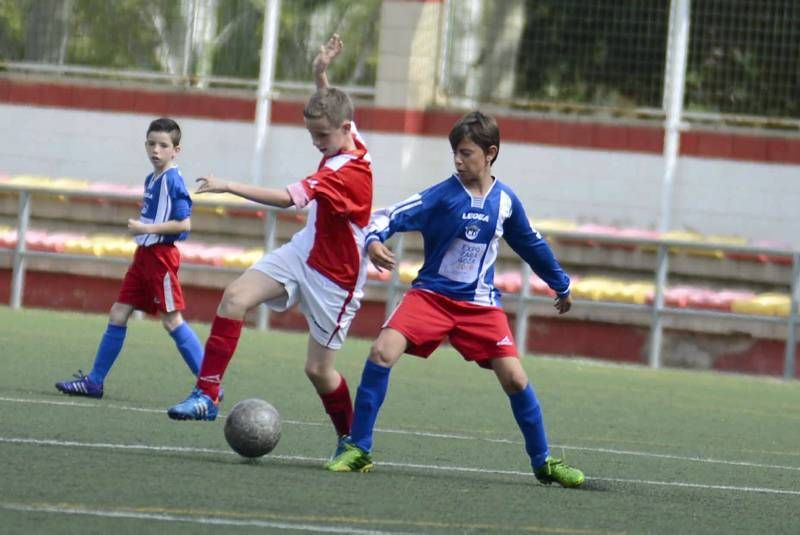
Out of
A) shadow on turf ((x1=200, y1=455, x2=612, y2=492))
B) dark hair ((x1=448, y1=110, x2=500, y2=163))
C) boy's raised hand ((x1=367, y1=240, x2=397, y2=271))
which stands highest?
dark hair ((x1=448, y1=110, x2=500, y2=163))

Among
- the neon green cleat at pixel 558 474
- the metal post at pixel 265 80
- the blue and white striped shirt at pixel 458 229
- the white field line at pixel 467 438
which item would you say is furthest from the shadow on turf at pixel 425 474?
the metal post at pixel 265 80

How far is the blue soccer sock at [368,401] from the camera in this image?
7676 mm

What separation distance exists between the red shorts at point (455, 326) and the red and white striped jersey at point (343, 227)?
1.50 ft

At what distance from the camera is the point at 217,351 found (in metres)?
8.24

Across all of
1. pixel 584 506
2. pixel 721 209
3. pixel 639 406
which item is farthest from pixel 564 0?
pixel 584 506

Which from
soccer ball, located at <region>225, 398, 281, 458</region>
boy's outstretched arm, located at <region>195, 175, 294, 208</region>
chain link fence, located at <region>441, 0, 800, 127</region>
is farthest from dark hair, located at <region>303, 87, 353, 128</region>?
chain link fence, located at <region>441, 0, 800, 127</region>

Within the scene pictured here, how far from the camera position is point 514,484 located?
7.74 metres

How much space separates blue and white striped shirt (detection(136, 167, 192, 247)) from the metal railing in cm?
700

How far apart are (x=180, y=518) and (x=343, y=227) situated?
2412 mm

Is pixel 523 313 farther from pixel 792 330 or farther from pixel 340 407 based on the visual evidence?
pixel 340 407

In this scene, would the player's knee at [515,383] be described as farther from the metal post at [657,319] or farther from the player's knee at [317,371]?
the metal post at [657,319]

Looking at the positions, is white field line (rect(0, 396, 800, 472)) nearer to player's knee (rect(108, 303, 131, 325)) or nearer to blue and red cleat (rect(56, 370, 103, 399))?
blue and red cleat (rect(56, 370, 103, 399))

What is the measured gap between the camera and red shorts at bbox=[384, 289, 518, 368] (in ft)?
25.4

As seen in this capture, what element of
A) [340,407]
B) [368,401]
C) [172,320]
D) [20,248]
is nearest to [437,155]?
[20,248]
